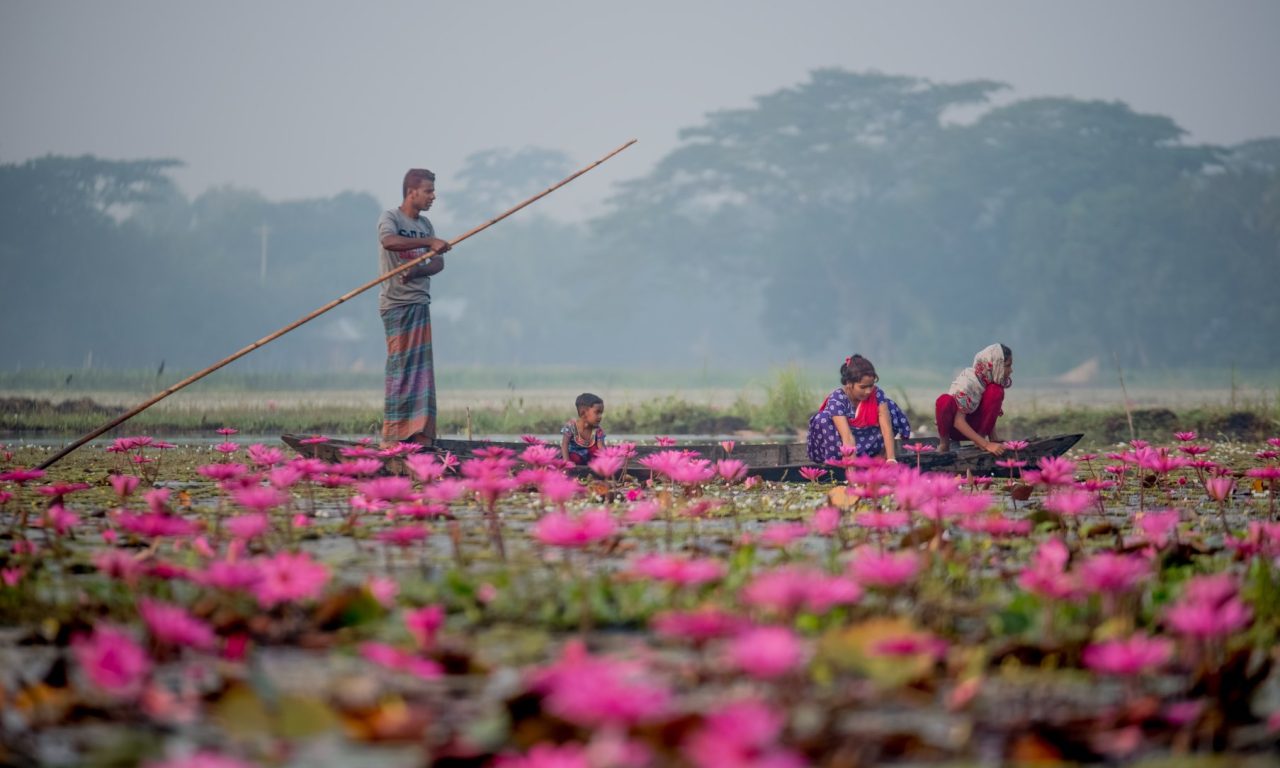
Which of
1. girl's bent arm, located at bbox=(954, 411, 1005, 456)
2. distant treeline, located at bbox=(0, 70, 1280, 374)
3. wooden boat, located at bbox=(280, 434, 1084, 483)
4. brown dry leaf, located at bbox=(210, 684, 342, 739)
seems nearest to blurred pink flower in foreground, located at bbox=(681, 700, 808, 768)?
brown dry leaf, located at bbox=(210, 684, 342, 739)

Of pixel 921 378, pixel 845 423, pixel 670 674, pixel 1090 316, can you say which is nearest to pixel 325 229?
pixel 921 378

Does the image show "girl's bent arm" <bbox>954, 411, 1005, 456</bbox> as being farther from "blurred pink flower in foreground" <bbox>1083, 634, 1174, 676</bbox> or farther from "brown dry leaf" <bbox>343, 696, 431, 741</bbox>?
"brown dry leaf" <bbox>343, 696, 431, 741</bbox>

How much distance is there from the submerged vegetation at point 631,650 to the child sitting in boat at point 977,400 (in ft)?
10.5

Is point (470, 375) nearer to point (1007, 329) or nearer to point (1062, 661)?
point (1007, 329)

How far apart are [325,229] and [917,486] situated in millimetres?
51342

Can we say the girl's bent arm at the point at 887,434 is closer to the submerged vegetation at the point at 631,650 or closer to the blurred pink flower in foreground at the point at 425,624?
the submerged vegetation at the point at 631,650

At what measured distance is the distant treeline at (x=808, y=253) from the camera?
140ft

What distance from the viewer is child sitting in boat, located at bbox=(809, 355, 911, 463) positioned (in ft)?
21.5

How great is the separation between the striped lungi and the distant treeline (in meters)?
36.9

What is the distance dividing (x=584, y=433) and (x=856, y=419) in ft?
4.83

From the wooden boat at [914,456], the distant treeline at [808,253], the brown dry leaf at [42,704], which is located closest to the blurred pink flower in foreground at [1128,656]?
the brown dry leaf at [42,704]

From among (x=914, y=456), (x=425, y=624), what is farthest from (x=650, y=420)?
(x=425, y=624)

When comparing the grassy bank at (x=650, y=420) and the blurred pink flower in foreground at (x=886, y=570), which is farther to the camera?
the grassy bank at (x=650, y=420)

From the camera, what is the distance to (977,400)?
23.9 feet
